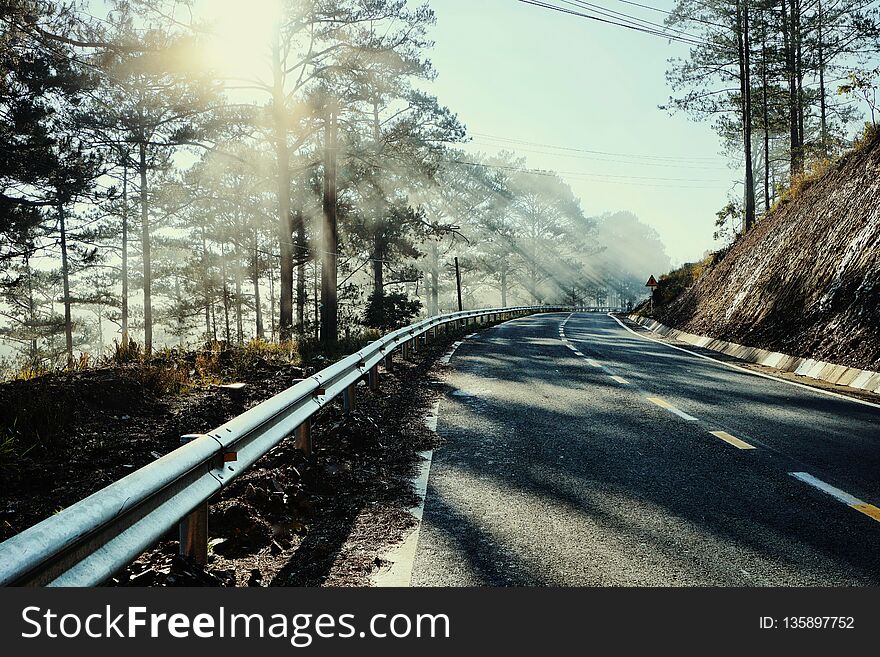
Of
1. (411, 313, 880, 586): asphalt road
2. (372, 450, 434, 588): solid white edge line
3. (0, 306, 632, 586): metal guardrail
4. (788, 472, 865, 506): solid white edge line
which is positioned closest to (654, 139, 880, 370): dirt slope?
(411, 313, 880, 586): asphalt road

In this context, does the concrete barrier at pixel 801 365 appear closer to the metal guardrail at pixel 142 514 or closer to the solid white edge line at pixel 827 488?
the solid white edge line at pixel 827 488

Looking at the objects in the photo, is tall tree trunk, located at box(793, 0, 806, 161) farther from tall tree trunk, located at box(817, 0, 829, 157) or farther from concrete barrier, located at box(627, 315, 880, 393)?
concrete barrier, located at box(627, 315, 880, 393)

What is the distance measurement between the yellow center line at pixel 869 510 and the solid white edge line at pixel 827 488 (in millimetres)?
65

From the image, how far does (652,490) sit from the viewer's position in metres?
5.59

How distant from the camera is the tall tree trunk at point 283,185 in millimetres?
25953

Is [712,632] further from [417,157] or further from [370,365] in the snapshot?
[417,157]

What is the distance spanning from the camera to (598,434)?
25.7 feet

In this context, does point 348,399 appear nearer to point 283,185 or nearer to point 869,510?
point 869,510

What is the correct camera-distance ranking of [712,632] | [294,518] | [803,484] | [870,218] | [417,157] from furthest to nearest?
[417,157] → [870,218] → [803,484] → [294,518] → [712,632]

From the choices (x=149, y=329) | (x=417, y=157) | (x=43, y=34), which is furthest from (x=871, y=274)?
(x=149, y=329)

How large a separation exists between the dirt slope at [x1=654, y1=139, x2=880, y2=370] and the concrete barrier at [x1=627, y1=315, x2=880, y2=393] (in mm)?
234

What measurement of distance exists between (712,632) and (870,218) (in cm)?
1616

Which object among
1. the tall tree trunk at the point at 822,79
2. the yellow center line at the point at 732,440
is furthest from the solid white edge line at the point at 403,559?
the tall tree trunk at the point at 822,79

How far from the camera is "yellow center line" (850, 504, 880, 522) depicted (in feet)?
15.8
